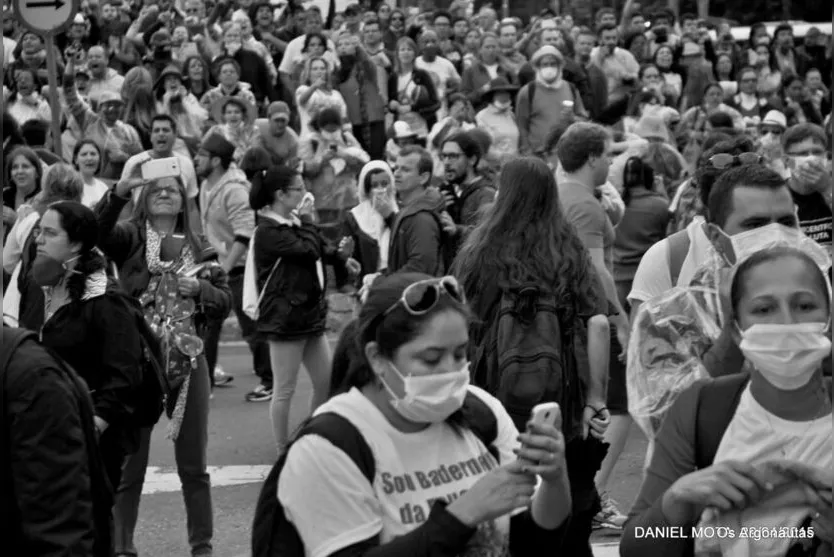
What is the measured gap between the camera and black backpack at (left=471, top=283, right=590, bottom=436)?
6.18m

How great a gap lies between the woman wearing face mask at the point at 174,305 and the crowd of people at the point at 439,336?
0.04ft

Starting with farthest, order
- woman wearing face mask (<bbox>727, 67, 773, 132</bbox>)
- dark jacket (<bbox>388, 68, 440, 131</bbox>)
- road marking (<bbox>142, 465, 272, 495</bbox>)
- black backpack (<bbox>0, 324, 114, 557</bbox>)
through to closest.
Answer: woman wearing face mask (<bbox>727, 67, 773, 132</bbox>)
dark jacket (<bbox>388, 68, 440, 131</bbox>)
road marking (<bbox>142, 465, 272, 495</bbox>)
black backpack (<bbox>0, 324, 114, 557</bbox>)

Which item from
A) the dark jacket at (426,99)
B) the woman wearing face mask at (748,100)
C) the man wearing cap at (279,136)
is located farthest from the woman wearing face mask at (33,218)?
the woman wearing face mask at (748,100)

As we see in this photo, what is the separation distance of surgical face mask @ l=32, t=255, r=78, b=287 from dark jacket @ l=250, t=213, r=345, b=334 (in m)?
3.15

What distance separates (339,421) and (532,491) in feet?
1.57

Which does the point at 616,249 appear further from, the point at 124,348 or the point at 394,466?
the point at 394,466

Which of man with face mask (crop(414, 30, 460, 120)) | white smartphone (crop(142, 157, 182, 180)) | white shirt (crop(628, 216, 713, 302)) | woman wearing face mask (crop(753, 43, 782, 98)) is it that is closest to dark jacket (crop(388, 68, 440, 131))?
man with face mask (crop(414, 30, 460, 120))

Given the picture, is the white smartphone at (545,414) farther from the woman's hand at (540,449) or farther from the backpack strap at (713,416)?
the backpack strap at (713,416)

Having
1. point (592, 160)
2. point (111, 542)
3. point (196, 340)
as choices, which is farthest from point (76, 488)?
point (592, 160)

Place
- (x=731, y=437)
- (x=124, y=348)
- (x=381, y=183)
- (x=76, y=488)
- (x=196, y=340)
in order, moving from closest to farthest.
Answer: (x=731, y=437) < (x=76, y=488) < (x=124, y=348) < (x=196, y=340) < (x=381, y=183)

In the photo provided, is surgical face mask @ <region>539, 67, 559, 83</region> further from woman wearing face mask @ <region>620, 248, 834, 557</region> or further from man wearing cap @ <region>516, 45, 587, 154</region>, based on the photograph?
woman wearing face mask @ <region>620, 248, 834, 557</region>

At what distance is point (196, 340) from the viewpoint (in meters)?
7.41

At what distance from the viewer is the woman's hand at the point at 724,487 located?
10.7 ft

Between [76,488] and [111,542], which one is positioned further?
[111,542]
